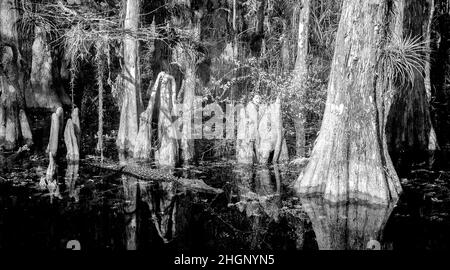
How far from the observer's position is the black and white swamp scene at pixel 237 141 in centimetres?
703

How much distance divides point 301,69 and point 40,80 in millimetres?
10214

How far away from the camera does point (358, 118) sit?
8172mm

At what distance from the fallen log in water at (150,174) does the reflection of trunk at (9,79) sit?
2354 millimetres

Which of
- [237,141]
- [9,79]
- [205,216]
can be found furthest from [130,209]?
[9,79]

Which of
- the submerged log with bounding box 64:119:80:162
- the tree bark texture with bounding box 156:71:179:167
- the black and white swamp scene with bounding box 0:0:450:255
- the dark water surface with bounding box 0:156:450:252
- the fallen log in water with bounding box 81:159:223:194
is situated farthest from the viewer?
the submerged log with bounding box 64:119:80:162

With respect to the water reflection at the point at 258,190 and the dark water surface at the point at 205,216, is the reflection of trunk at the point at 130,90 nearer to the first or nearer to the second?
the dark water surface at the point at 205,216

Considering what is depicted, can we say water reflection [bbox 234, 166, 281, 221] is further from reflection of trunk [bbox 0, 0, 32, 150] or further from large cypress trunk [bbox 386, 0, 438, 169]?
reflection of trunk [bbox 0, 0, 32, 150]

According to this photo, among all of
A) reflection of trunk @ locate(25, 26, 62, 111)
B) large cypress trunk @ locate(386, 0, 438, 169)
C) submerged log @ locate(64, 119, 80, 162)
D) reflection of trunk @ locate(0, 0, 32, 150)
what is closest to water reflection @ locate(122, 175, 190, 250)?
submerged log @ locate(64, 119, 80, 162)

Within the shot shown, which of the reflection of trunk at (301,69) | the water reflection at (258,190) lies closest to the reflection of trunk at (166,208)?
the water reflection at (258,190)

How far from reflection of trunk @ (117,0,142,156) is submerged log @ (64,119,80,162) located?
1.34 m

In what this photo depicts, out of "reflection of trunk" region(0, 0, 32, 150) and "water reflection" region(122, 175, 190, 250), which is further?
"reflection of trunk" region(0, 0, 32, 150)

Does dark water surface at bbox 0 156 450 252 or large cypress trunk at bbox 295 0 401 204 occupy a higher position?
large cypress trunk at bbox 295 0 401 204

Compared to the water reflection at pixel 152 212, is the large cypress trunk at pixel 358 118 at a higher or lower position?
higher

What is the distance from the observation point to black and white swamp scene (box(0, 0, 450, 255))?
703 centimetres
